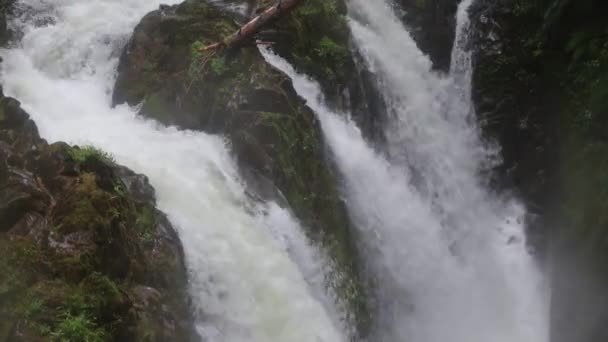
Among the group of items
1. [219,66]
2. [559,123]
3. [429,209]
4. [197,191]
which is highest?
[559,123]

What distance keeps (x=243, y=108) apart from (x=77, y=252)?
3.98m

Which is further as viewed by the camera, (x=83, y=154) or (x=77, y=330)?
(x=83, y=154)

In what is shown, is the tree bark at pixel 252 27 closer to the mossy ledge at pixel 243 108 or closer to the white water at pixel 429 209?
the mossy ledge at pixel 243 108

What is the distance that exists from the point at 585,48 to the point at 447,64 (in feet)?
10.3

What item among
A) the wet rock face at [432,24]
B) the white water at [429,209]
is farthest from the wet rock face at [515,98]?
the wet rock face at [432,24]

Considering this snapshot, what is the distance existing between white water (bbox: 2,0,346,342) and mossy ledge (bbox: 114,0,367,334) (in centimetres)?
32

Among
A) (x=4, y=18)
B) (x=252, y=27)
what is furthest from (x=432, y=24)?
(x=4, y=18)

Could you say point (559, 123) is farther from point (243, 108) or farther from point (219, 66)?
point (219, 66)

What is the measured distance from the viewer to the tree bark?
9.19 meters

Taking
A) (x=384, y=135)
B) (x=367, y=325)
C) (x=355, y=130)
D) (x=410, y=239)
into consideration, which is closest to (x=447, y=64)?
(x=384, y=135)

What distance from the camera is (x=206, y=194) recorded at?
23.7 feet

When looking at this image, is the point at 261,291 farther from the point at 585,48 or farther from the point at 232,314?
the point at 585,48

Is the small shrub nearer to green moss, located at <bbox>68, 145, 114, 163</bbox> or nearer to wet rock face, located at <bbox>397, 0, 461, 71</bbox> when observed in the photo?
green moss, located at <bbox>68, 145, 114, 163</bbox>

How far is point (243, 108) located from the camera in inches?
334
